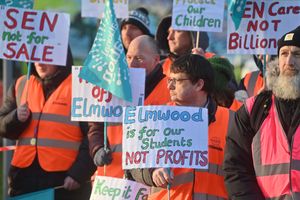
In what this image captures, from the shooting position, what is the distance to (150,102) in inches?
274

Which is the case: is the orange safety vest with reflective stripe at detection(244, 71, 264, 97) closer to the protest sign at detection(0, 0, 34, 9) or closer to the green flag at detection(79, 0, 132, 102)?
the green flag at detection(79, 0, 132, 102)

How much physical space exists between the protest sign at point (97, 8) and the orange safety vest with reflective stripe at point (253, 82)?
1450mm

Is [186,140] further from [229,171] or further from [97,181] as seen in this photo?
[97,181]

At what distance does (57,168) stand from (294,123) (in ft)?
10.0

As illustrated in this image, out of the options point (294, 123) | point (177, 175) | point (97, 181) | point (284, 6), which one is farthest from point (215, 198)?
point (284, 6)

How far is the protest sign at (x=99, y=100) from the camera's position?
271 inches

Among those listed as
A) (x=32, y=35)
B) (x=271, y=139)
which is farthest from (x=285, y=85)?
(x=32, y=35)

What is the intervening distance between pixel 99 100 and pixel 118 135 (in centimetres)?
30

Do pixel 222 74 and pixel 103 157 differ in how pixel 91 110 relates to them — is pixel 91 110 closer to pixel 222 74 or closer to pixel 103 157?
pixel 103 157

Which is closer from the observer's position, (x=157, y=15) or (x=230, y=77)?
(x=230, y=77)

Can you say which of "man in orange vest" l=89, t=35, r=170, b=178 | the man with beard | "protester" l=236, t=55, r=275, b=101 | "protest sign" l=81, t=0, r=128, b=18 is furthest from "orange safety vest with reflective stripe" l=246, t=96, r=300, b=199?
"protest sign" l=81, t=0, r=128, b=18

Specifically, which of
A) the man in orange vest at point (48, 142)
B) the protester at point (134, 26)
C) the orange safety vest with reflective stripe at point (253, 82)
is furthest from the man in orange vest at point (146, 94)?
the protester at point (134, 26)

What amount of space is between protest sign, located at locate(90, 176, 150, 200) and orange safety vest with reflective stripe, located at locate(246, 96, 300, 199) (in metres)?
1.27

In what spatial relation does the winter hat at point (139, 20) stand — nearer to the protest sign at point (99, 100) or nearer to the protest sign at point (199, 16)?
the protest sign at point (199, 16)
